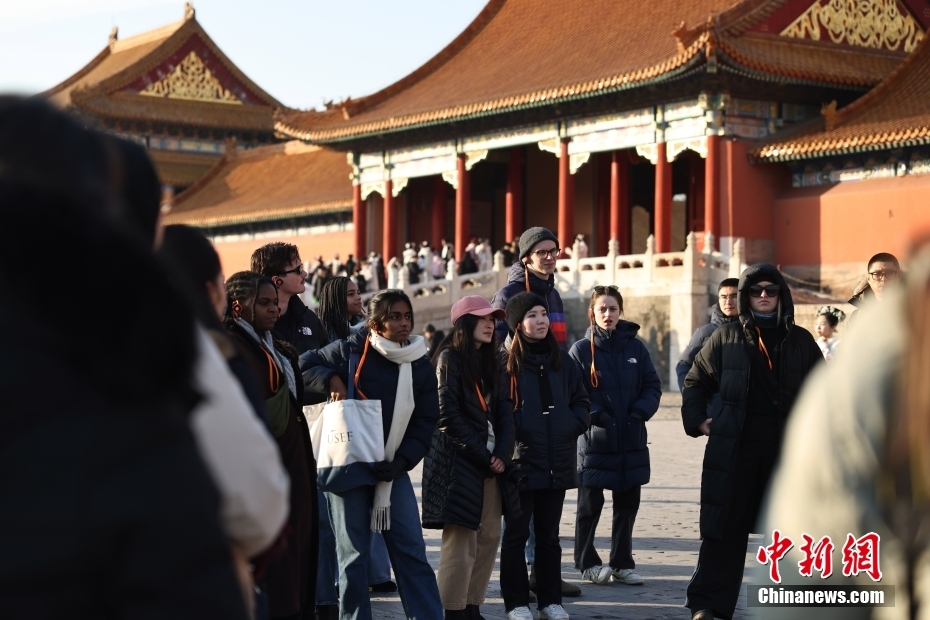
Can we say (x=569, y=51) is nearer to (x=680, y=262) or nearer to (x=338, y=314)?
(x=680, y=262)

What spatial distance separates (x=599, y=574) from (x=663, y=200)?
15616 millimetres

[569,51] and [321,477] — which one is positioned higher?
[569,51]

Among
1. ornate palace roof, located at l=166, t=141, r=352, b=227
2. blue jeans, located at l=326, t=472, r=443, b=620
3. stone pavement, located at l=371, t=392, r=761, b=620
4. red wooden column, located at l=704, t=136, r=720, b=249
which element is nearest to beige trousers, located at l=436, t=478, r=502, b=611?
blue jeans, located at l=326, t=472, r=443, b=620

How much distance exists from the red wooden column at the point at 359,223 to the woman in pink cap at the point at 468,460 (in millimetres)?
22249

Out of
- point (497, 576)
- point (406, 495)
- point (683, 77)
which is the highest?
point (683, 77)

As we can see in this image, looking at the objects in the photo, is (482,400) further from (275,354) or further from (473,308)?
(275,354)

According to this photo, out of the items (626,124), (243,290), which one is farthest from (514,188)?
(243,290)

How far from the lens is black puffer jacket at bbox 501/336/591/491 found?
6145mm

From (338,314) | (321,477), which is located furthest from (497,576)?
(321,477)

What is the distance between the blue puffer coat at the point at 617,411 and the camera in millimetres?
→ 7055

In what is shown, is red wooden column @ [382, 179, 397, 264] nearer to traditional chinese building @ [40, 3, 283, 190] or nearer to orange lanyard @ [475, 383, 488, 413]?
traditional chinese building @ [40, 3, 283, 190]

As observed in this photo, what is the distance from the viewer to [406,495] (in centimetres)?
547

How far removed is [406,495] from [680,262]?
634 inches

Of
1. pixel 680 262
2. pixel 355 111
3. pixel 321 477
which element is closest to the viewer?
pixel 321 477
